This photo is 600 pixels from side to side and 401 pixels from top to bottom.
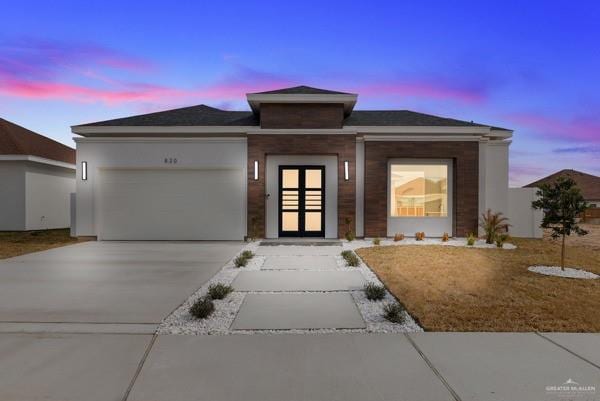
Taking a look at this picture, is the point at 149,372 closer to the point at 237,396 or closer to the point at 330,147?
the point at 237,396

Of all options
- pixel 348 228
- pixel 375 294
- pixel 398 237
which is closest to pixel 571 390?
pixel 375 294

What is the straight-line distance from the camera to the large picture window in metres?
13.8

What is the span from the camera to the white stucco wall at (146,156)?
525 inches

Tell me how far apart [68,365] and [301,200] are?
10.4 metres

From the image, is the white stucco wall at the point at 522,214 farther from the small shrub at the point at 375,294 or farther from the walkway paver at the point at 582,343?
the walkway paver at the point at 582,343

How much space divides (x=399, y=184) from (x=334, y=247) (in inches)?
161

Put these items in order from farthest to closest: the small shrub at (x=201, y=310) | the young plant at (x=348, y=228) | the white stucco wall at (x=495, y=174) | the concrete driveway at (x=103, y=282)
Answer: the white stucco wall at (x=495, y=174) < the young plant at (x=348, y=228) < the concrete driveway at (x=103, y=282) < the small shrub at (x=201, y=310)

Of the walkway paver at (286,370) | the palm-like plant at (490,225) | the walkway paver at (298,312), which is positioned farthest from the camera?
the palm-like plant at (490,225)

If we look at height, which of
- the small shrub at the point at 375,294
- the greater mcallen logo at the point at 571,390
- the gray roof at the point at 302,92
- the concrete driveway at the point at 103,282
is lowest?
the concrete driveway at the point at 103,282

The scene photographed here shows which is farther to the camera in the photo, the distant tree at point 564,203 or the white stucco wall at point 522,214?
the white stucco wall at point 522,214

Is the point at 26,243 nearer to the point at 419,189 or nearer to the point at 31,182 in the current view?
the point at 31,182

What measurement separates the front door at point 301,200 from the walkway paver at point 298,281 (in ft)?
18.7

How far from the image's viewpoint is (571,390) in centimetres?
283

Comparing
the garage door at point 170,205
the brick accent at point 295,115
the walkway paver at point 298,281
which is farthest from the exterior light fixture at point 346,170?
the walkway paver at point 298,281
